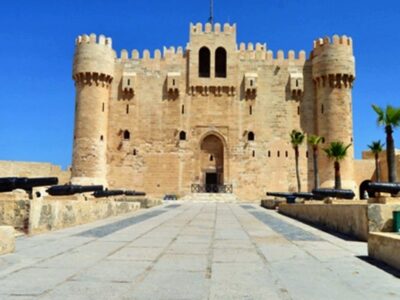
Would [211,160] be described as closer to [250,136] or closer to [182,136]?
[182,136]

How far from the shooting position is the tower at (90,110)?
28828mm

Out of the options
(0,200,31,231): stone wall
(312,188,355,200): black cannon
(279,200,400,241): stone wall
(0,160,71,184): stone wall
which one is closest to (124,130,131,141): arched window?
(0,160,71,184): stone wall

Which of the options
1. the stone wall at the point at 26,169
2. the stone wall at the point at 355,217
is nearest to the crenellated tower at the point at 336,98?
the stone wall at the point at 26,169

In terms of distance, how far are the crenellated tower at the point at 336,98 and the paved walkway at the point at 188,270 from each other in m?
24.9

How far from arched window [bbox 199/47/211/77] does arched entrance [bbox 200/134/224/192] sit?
200 inches

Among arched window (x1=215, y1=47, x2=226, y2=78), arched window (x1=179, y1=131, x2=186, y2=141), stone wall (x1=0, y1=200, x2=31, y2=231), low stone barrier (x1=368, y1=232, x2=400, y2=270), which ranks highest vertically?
arched window (x1=215, y1=47, x2=226, y2=78)

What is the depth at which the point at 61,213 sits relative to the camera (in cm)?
706

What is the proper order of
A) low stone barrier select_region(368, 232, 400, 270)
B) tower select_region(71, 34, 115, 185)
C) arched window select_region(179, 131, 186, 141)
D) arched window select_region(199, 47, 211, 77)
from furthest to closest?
arched window select_region(199, 47, 211, 77) → arched window select_region(179, 131, 186, 141) → tower select_region(71, 34, 115, 185) → low stone barrier select_region(368, 232, 400, 270)

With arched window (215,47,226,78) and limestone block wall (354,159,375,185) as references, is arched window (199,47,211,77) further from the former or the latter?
limestone block wall (354,159,375,185)

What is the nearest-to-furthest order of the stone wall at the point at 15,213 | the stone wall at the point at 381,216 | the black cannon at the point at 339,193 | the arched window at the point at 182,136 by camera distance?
the stone wall at the point at 381,216, the stone wall at the point at 15,213, the black cannon at the point at 339,193, the arched window at the point at 182,136

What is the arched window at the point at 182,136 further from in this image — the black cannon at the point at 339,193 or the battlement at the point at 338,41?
the black cannon at the point at 339,193

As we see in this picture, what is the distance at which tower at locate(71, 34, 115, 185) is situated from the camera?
1135 inches

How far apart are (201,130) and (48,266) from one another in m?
27.4

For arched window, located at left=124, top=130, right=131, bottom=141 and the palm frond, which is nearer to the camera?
the palm frond
